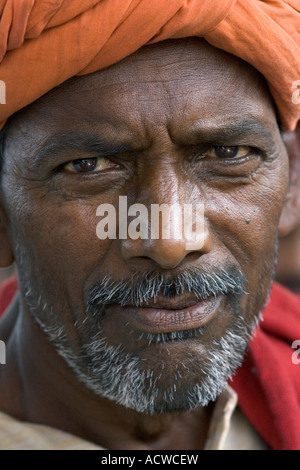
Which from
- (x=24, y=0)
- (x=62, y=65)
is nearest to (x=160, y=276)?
(x=62, y=65)

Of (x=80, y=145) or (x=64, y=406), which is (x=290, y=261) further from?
(x=80, y=145)

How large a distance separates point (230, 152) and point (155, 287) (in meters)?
0.43

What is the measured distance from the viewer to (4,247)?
7.69ft

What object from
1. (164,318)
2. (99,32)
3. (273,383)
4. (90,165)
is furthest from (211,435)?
(99,32)

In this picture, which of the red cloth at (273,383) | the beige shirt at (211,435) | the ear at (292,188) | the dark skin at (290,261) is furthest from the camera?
the dark skin at (290,261)

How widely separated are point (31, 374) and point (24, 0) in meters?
1.11

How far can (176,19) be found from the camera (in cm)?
191

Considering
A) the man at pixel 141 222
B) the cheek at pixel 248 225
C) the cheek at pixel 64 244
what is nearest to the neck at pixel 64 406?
the man at pixel 141 222

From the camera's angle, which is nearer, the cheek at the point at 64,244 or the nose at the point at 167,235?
the nose at the point at 167,235

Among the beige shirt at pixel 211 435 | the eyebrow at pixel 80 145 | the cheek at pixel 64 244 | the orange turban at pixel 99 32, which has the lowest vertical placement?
the beige shirt at pixel 211 435

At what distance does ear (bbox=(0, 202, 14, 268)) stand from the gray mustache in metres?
0.40

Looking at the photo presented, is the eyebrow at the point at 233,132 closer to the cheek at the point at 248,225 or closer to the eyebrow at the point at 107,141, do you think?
the eyebrow at the point at 107,141

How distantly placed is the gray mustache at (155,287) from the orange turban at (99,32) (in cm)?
52

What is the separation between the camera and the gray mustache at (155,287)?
196 centimetres
